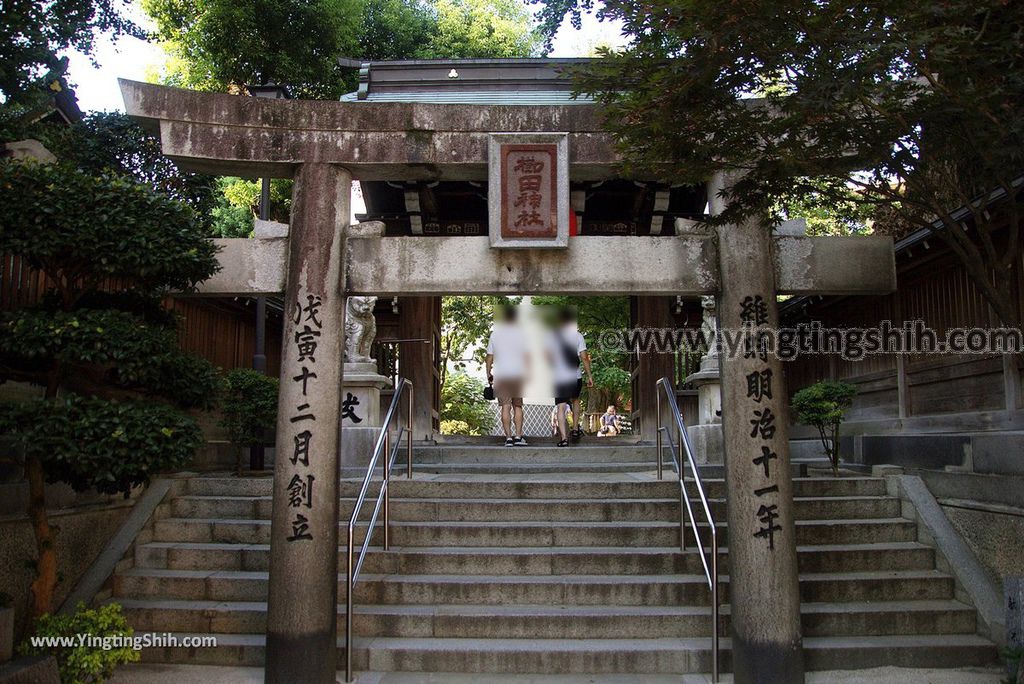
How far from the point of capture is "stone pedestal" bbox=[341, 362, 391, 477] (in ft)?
31.4

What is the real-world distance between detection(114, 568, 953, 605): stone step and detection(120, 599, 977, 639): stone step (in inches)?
7.1

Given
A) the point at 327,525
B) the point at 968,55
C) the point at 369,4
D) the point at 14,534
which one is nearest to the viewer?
the point at 968,55

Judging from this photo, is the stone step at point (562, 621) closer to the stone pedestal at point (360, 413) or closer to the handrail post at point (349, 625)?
the handrail post at point (349, 625)

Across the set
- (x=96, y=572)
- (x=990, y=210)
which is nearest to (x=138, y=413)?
(x=96, y=572)

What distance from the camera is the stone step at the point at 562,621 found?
244 inches

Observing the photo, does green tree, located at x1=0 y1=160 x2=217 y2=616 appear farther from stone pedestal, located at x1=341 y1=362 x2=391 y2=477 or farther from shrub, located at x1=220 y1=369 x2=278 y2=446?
stone pedestal, located at x1=341 y1=362 x2=391 y2=477

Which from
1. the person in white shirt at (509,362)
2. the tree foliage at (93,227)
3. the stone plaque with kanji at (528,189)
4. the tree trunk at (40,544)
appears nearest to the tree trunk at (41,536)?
the tree trunk at (40,544)

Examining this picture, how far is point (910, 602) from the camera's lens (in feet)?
21.5

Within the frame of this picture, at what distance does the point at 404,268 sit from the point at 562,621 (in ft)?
9.93

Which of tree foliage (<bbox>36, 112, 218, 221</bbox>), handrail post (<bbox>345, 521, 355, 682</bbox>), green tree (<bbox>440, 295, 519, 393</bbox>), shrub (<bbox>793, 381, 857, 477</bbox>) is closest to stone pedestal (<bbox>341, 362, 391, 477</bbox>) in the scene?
tree foliage (<bbox>36, 112, 218, 221</bbox>)

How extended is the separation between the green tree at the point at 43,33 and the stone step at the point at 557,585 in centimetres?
721

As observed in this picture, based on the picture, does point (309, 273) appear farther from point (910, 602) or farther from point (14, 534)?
point (910, 602)

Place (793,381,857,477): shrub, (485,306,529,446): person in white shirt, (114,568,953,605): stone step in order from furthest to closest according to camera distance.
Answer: (485,306,529,446): person in white shirt < (793,381,857,477): shrub < (114,568,953,605): stone step

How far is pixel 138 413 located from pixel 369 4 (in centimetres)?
1721
